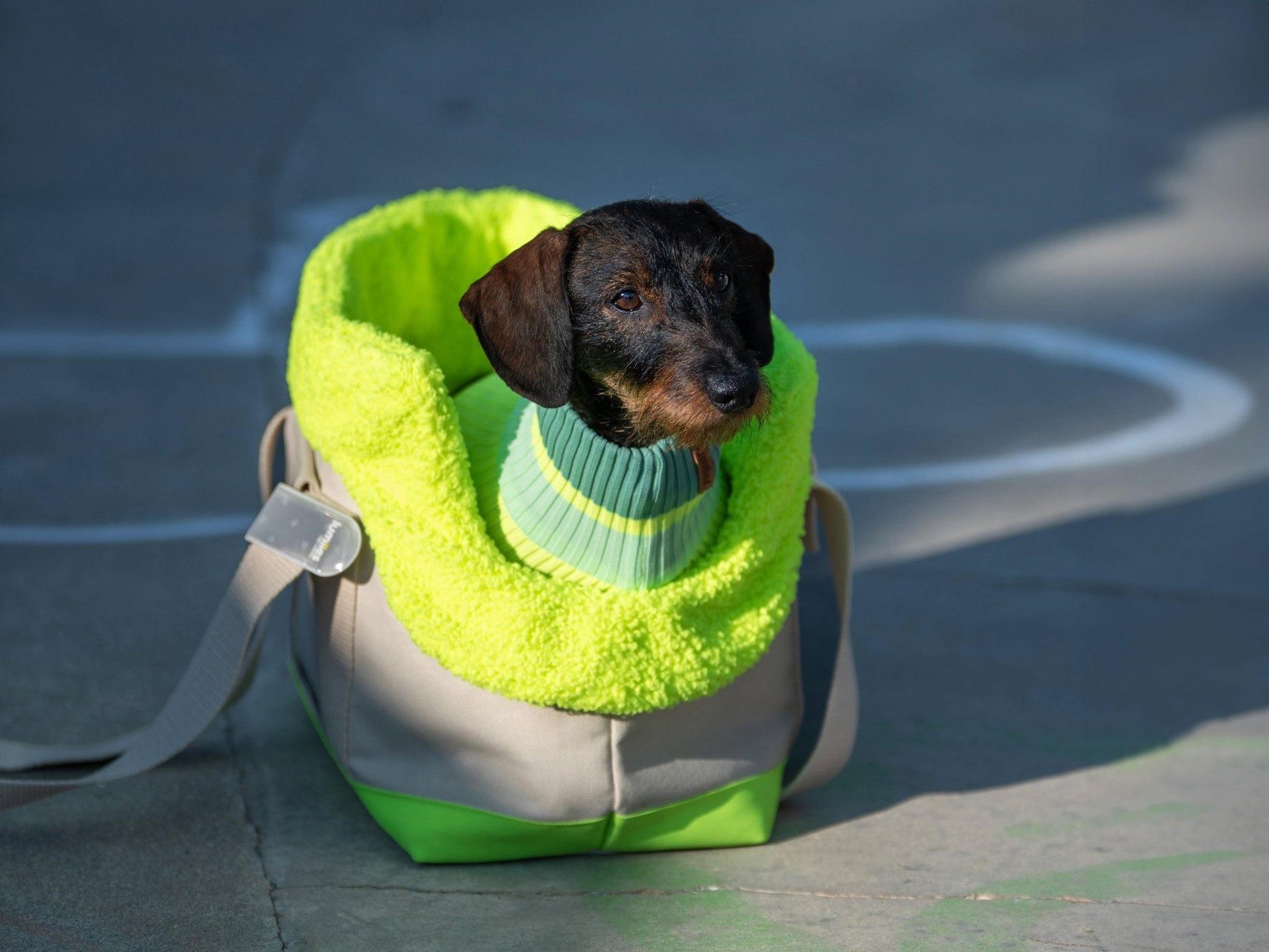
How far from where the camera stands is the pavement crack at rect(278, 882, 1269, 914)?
247cm

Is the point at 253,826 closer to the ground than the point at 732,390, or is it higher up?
closer to the ground

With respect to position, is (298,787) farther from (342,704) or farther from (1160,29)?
(1160,29)

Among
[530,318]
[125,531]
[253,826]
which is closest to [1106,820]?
[530,318]

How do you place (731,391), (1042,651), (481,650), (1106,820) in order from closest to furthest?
(731,391) < (481,650) < (1106,820) < (1042,651)

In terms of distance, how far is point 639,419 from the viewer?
239 cm

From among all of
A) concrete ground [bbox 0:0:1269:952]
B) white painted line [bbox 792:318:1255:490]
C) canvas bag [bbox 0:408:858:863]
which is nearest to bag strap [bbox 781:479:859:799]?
canvas bag [bbox 0:408:858:863]

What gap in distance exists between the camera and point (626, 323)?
2.43m

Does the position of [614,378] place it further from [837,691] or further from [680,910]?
[680,910]

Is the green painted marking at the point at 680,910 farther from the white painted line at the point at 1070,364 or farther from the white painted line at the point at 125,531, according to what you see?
the white painted line at the point at 1070,364

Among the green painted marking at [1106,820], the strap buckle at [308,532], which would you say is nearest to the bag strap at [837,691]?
the green painted marking at [1106,820]

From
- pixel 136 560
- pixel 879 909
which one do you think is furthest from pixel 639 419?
pixel 136 560

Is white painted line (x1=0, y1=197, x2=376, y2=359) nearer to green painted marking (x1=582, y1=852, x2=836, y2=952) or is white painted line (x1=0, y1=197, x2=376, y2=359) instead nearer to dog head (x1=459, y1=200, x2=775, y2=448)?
dog head (x1=459, y1=200, x2=775, y2=448)

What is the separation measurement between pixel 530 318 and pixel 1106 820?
148 cm

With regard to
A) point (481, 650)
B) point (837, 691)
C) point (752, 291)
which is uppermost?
point (752, 291)
